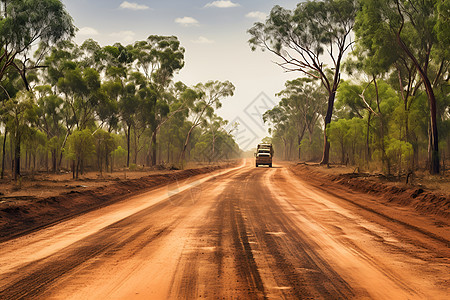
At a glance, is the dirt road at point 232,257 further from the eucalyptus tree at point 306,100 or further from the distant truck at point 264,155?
the eucalyptus tree at point 306,100

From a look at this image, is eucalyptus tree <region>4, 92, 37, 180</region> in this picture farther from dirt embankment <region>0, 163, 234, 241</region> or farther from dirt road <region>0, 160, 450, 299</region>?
dirt road <region>0, 160, 450, 299</region>

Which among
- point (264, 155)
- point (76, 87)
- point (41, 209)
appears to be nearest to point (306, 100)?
point (264, 155)

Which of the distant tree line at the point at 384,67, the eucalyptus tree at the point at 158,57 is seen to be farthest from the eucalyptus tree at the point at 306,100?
the eucalyptus tree at the point at 158,57

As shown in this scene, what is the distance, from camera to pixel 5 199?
40.2 feet

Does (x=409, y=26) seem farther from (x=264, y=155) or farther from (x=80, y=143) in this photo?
(x=80, y=143)

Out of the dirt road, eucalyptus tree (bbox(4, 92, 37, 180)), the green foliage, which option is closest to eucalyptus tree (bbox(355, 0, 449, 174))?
the dirt road

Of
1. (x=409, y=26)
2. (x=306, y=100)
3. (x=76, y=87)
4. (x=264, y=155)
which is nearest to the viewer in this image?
(x=409, y=26)

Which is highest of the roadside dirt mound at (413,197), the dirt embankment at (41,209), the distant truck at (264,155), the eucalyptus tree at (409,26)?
the eucalyptus tree at (409,26)

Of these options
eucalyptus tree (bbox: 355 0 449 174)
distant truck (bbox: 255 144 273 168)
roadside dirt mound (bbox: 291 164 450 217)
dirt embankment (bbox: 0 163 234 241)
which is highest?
eucalyptus tree (bbox: 355 0 449 174)

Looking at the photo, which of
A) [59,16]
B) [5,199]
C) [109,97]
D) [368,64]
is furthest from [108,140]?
[368,64]

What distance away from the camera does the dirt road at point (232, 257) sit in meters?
3.84

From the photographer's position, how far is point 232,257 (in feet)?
16.7

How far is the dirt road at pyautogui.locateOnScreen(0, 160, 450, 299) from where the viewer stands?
151 inches

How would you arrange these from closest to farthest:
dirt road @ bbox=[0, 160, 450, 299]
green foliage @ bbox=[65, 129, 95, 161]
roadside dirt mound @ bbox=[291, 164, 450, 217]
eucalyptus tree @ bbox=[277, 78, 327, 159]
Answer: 1. dirt road @ bbox=[0, 160, 450, 299]
2. roadside dirt mound @ bbox=[291, 164, 450, 217]
3. green foliage @ bbox=[65, 129, 95, 161]
4. eucalyptus tree @ bbox=[277, 78, 327, 159]
